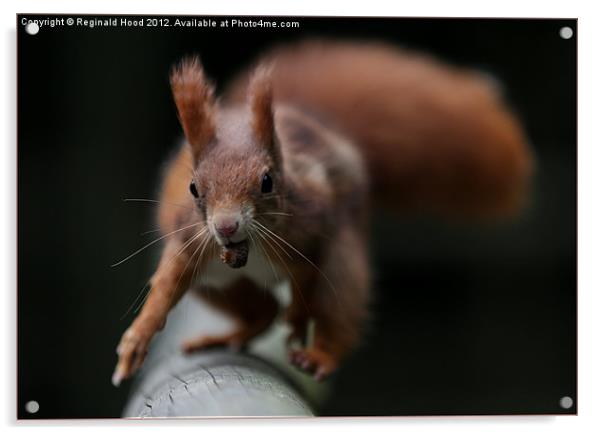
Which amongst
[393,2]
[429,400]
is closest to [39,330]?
[429,400]

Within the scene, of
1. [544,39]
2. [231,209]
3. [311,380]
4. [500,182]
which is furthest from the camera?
[500,182]

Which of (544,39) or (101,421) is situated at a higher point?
(544,39)

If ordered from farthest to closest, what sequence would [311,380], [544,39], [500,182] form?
[500,182] < [544,39] < [311,380]

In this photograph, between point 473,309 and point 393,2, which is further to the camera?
point 473,309

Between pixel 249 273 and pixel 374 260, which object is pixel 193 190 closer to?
pixel 249 273

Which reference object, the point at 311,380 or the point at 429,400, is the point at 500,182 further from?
the point at 311,380

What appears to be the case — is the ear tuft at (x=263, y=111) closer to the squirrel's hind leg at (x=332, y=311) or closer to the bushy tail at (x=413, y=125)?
the squirrel's hind leg at (x=332, y=311)
